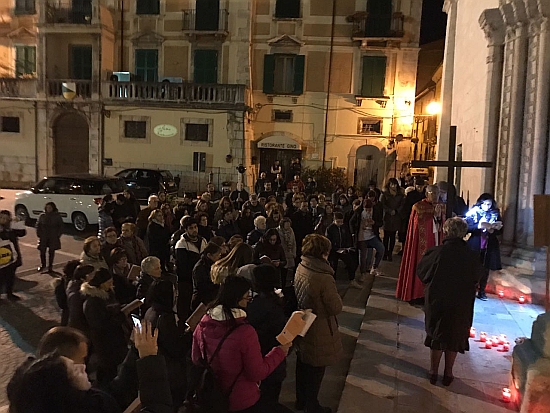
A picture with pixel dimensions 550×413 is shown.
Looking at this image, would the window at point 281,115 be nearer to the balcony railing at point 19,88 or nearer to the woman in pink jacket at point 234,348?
the balcony railing at point 19,88

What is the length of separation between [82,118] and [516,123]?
873 inches

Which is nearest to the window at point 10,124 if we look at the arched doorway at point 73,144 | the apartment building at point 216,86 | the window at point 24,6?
the apartment building at point 216,86

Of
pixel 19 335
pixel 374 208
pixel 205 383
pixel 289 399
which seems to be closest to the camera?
pixel 205 383

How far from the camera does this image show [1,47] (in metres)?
25.3

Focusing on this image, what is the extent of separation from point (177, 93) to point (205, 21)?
12.6 ft

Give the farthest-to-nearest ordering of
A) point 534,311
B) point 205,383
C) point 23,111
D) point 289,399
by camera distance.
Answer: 1. point 23,111
2. point 534,311
3. point 289,399
4. point 205,383

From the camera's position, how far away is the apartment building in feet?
76.0

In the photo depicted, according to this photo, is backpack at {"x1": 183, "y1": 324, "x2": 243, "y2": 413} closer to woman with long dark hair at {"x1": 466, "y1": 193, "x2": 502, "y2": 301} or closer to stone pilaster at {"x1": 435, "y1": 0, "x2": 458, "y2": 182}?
woman with long dark hair at {"x1": 466, "y1": 193, "x2": 502, "y2": 301}

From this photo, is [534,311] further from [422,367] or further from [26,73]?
[26,73]

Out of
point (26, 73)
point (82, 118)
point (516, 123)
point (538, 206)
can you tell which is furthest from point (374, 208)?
point (26, 73)

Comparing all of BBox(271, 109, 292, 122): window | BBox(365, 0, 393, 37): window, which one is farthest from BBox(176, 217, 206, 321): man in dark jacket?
BBox(365, 0, 393, 37): window

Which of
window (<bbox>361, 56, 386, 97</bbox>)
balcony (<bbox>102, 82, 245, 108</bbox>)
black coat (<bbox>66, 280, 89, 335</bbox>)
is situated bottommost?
black coat (<bbox>66, 280, 89, 335</bbox>)

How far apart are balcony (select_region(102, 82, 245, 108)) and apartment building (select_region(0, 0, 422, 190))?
0.05 meters

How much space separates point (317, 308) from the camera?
4.21m
